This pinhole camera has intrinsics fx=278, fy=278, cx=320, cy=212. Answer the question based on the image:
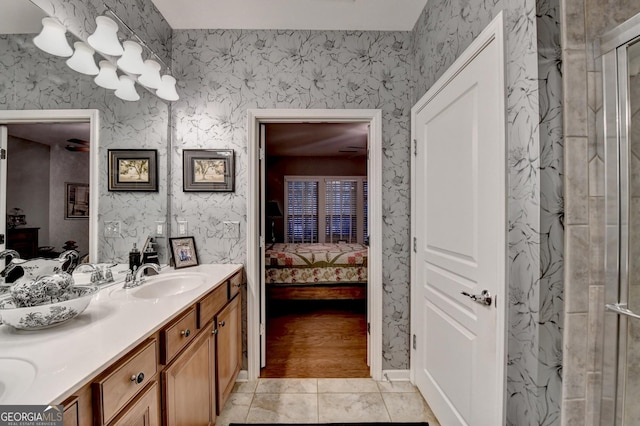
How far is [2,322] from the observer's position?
0.94 meters

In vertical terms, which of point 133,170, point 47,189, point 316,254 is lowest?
point 316,254

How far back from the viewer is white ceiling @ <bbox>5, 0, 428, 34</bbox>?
191cm

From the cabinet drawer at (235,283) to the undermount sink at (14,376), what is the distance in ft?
3.81

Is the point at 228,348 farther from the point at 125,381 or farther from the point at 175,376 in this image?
the point at 125,381

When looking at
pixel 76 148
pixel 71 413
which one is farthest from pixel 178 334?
pixel 76 148

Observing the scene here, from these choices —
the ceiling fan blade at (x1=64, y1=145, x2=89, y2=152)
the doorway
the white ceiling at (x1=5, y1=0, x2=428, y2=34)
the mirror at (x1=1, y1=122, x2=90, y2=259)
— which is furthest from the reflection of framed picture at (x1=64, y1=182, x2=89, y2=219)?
the white ceiling at (x1=5, y1=0, x2=428, y2=34)

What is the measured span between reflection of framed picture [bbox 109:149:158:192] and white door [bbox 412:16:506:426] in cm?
189

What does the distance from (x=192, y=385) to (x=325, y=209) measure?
5385mm

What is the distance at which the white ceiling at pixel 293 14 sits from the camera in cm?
191

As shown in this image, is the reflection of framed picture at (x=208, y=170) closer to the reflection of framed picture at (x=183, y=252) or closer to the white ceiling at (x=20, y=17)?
the reflection of framed picture at (x=183, y=252)

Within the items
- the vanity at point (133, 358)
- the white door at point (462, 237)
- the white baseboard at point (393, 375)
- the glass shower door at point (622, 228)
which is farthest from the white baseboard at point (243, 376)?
the glass shower door at point (622, 228)

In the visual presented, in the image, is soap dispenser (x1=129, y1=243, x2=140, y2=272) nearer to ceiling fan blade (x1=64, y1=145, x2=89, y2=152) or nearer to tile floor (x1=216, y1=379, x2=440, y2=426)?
ceiling fan blade (x1=64, y1=145, x2=89, y2=152)

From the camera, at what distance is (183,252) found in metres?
2.07

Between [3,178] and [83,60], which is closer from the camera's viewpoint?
[3,178]
